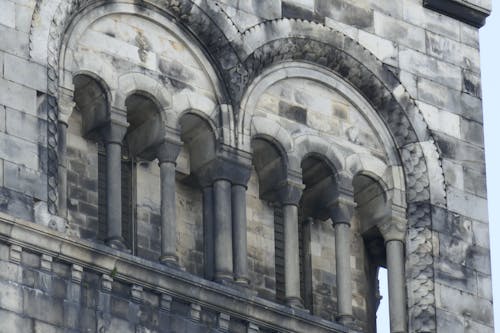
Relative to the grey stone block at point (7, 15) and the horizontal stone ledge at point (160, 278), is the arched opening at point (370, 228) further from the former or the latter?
the grey stone block at point (7, 15)

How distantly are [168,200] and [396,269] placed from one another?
3.83m

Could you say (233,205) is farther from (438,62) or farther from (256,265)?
(438,62)

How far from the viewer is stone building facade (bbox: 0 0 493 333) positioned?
41.9m

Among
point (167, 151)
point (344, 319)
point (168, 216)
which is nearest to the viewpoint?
point (168, 216)

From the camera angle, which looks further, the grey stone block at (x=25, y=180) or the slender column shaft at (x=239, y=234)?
the slender column shaft at (x=239, y=234)

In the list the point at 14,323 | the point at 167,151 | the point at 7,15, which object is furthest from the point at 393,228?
the point at 14,323

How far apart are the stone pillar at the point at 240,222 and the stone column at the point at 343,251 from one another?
1441 millimetres

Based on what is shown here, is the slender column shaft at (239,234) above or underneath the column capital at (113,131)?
underneath

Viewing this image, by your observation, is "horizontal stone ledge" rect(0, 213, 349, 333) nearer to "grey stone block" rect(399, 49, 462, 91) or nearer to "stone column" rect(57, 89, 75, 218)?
"stone column" rect(57, 89, 75, 218)

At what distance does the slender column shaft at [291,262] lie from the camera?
145 ft

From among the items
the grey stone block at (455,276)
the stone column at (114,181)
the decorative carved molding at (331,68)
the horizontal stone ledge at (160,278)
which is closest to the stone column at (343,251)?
the horizontal stone ledge at (160,278)

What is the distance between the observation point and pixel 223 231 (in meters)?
43.6

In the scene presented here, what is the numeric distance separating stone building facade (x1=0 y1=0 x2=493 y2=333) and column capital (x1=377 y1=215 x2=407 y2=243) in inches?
0.7

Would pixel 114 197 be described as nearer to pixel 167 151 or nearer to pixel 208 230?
pixel 167 151
